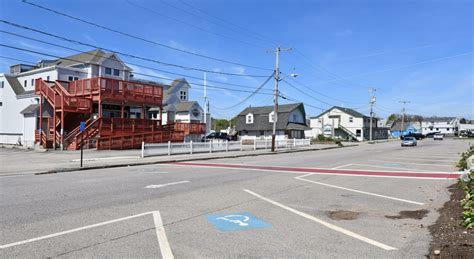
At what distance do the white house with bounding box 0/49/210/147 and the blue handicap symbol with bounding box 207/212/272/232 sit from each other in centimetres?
3255

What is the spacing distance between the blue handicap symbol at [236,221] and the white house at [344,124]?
71.9 metres

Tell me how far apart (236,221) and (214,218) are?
0.50m

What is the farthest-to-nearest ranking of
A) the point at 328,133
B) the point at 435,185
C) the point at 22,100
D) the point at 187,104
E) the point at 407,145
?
the point at 328,133, the point at 187,104, the point at 407,145, the point at 22,100, the point at 435,185

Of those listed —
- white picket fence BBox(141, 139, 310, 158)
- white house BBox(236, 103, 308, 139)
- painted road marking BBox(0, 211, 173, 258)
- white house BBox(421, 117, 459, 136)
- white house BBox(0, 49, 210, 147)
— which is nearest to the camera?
painted road marking BBox(0, 211, 173, 258)

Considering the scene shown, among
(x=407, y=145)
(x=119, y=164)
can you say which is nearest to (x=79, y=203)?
(x=119, y=164)

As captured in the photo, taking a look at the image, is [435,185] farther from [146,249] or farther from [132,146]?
[132,146]

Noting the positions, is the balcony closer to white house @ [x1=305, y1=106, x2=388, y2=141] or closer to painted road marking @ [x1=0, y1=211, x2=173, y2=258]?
painted road marking @ [x1=0, y1=211, x2=173, y2=258]

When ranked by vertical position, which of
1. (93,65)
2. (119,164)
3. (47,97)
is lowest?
(119,164)

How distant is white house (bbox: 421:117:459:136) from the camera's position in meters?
147

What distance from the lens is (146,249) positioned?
5.32 meters

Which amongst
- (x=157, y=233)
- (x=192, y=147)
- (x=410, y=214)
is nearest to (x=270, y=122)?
(x=192, y=147)

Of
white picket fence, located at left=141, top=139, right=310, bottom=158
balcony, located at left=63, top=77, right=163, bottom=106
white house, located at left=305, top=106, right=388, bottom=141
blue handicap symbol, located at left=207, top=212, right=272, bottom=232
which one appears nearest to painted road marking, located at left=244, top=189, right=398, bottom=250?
blue handicap symbol, located at left=207, top=212, right=272, bottom=232

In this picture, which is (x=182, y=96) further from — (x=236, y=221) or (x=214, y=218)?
(x=236, y=221)

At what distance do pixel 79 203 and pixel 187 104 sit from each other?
5038 cm
